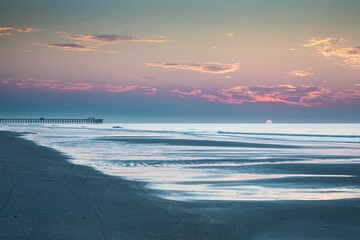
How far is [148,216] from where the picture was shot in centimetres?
1255

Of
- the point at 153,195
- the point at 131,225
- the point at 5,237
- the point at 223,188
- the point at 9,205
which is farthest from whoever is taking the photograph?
the point at 223,188

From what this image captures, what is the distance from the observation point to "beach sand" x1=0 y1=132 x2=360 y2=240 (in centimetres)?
→ 1045

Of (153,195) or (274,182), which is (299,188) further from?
(153,195)

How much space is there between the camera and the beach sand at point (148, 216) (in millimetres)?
10449

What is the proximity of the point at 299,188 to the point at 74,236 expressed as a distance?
11439 millimetres

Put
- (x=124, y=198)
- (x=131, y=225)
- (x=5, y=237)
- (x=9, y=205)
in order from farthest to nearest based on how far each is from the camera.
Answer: (x=124, y=198) → (x=9, y=205) → (x=131, y=225) → (x=5, y=237)

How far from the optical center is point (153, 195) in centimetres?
1667

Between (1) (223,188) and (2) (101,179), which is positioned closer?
(1) (223,188)

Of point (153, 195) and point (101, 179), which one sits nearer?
point (153, 195)

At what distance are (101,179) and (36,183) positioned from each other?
3.82 m

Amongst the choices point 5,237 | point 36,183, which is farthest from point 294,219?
point 36,183

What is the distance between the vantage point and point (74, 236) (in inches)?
382

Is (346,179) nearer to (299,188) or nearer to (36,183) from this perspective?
(299,188)

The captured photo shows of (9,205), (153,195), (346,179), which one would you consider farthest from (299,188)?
(9,205)
